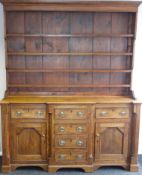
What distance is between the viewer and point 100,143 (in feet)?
10.7

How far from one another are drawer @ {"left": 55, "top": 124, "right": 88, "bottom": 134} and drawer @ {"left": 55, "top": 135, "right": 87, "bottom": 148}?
0.06 m

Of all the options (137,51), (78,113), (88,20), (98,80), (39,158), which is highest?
(88,20)

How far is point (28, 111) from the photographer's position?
3.15 m

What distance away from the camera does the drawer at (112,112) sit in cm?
318

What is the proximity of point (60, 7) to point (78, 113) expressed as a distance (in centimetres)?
126

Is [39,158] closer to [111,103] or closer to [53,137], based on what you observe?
[53,137]

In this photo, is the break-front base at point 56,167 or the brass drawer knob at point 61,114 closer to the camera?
the brass drawer knob at point 61,114

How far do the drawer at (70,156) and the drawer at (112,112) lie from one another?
517 millimetres

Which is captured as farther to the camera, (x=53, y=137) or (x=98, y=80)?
(x=98, y=80)

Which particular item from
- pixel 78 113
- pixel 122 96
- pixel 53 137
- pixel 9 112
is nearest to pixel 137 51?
pixel 122 96

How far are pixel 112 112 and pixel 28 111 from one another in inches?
39.3

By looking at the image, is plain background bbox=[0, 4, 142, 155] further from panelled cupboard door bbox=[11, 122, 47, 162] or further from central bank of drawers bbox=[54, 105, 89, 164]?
central bank of drawers bbox=[54, 105, 89, 164]

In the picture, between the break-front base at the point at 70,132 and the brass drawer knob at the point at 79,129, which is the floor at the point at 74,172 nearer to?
the break-front base at the point at 70,132

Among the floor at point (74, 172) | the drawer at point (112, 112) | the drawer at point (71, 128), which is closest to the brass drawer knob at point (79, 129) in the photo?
the drawer at point (71, 128)
